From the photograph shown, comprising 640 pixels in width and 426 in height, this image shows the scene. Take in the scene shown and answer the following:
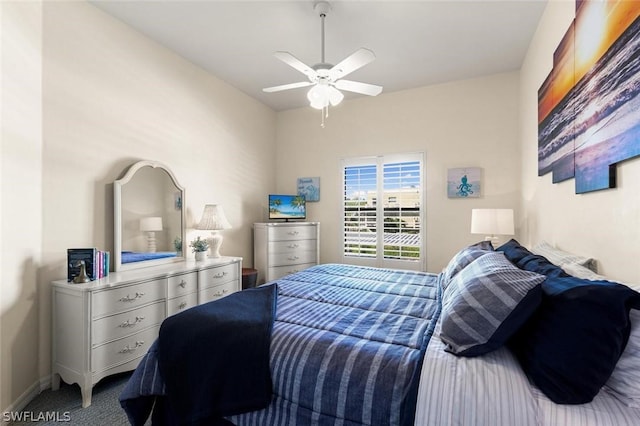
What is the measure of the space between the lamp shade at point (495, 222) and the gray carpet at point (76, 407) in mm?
3207

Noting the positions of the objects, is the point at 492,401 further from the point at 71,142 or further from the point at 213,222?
the point at 71,142

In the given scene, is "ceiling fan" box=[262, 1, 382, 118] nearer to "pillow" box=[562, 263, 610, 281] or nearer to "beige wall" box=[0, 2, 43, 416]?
"beige wall" box=[0, 2, 43, 416]

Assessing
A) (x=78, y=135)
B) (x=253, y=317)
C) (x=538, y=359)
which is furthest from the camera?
(x=78, y=135)

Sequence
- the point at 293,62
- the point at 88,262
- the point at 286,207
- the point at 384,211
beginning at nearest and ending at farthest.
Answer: the point at 88,262, the point at 293,62, the point at 384,211, the point at 286,207

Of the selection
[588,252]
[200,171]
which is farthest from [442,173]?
[200,171]

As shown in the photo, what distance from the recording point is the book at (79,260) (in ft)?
6.68

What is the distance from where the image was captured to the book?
6.68 ft

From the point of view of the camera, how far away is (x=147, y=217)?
2746 mm

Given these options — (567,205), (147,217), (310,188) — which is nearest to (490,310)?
(567,205)

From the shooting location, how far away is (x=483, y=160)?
355cm

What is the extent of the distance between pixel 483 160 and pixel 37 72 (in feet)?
13.9

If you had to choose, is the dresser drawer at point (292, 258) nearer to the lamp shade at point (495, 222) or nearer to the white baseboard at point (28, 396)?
the lamp shade at point (495, 222)

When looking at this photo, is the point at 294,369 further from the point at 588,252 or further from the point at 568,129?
the point at 568,129

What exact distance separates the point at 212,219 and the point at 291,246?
1.22 metres
